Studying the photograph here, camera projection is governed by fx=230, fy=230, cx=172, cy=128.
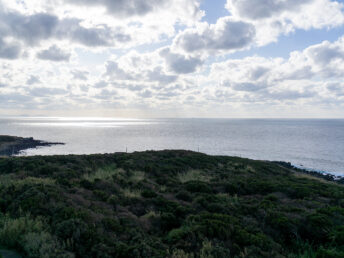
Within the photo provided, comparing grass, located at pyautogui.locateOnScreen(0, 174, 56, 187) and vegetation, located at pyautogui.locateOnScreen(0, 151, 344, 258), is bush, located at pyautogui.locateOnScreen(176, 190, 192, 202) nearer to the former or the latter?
vegetation, located at pyautogui.locateOnScreen(0, 151, 344, 258)

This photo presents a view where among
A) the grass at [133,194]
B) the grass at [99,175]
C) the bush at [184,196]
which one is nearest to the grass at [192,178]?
the bush at [184,196]

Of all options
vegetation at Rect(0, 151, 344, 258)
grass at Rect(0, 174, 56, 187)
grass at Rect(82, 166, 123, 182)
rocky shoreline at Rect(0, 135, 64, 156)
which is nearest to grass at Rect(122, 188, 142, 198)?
vegetation at Rect(0, 151, 344, 258)

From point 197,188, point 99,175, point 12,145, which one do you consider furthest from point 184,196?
point 12,145

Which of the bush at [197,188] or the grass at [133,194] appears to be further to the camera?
the bush at [197,188]

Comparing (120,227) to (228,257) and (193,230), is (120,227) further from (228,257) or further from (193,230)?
(228,257)

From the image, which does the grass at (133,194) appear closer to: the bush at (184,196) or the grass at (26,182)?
the bush at (184,196)

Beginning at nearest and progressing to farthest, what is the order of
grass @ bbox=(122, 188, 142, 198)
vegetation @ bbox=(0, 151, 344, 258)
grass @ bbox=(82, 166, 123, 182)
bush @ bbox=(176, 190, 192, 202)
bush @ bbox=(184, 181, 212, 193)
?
vegetation @ bbox=(0, 151, 344, 258) → grass @ bbox=(122, 188, 142, 198) → bush @ bbox=(176, 190, 192, 202) → bush @ bbox=(184, 181, 212, 193) → grass @ bbox=(82, 166, 123, 182)

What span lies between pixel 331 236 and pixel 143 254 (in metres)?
6.18

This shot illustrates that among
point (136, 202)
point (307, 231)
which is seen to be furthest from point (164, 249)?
point (307, 231)

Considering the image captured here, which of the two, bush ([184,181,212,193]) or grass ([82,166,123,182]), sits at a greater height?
grass ([82,166,123,182])

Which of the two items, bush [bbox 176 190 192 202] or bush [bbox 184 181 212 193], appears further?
bush [bbox 184 181 212 193]

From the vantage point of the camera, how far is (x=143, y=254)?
5441 millimetres

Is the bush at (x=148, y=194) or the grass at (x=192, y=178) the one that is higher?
the bush at (x=148, y=194)

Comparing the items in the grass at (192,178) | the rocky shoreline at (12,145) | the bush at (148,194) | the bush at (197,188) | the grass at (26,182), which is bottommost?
the rocky shoreline at (12,145)
